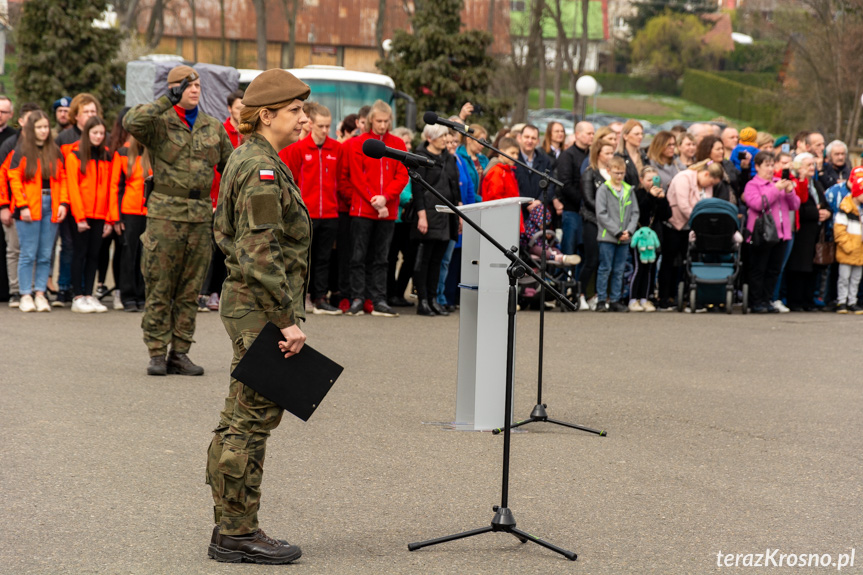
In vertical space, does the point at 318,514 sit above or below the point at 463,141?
below

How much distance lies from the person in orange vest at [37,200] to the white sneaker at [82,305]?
0.28 metres

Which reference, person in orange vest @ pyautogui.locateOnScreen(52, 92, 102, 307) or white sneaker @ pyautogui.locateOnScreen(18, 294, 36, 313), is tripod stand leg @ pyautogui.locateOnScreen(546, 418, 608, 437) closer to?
person in orange vest @ pyautogui.locateOnScreen(52, 92, 102, 307)

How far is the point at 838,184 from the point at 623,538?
1111 cm

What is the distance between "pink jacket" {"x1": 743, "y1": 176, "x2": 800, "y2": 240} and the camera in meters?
14.2

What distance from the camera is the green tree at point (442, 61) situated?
87.7 ft

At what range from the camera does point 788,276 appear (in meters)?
15.1

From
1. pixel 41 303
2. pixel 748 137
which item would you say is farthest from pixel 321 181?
pixel 748 137

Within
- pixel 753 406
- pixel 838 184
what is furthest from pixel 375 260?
pixel 838 184

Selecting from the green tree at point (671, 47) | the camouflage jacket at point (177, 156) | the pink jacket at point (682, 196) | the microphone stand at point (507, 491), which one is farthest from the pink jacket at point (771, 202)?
the green tree at point (671, 47)

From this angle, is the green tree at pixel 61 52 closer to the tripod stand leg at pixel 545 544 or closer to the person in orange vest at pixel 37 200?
the person in orange vest at pixel 37 200

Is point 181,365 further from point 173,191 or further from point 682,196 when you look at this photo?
point 682,196

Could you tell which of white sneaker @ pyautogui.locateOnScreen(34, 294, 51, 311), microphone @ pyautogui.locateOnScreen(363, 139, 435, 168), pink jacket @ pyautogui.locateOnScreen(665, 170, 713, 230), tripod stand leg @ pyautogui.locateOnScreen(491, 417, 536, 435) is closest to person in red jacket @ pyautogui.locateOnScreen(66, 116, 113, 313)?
white sneaker @ pyautogui.locateOnScreen(34, 294, 51, 311)

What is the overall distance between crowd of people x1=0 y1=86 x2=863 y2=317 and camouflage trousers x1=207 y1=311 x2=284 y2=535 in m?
6.76

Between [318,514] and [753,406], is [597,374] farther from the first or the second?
[318,514]
